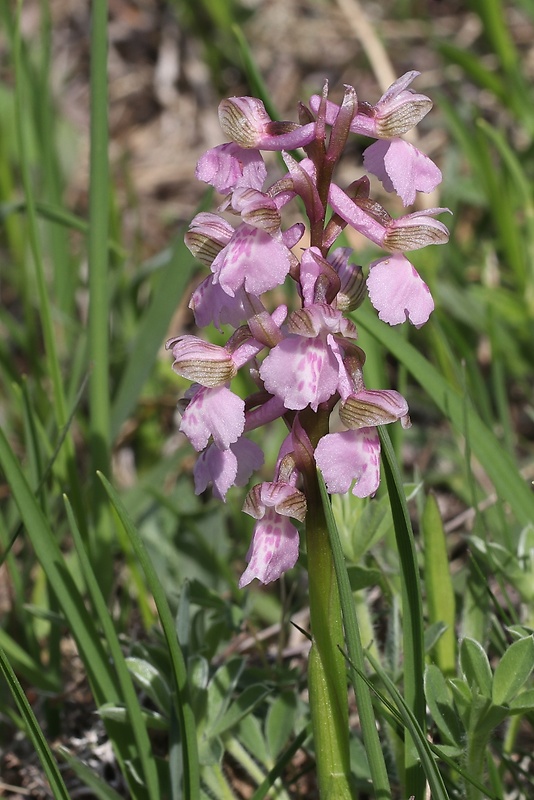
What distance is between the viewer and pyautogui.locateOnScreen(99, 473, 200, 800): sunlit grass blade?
1.38m

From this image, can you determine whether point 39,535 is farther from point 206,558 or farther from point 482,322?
point 482,322

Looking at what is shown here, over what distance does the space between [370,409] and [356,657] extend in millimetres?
345

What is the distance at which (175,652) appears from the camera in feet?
4.71

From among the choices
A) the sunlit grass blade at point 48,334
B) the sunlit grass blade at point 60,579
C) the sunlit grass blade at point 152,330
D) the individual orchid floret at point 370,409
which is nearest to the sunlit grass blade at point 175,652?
the sunlit grass blade at point 60,579

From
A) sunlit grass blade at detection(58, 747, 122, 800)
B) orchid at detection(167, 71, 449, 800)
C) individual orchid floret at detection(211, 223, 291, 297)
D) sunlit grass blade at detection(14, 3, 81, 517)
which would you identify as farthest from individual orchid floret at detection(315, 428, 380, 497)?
sunlit grass blade at detection(14, 3, 81, 517)

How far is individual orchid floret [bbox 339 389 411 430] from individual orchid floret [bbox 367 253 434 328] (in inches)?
4.2

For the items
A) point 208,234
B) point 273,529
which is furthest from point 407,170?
point 273,529

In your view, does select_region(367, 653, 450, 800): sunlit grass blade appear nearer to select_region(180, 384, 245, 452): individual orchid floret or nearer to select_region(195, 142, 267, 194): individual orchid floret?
select_region(180, 384, 245, 452): individual orchid floret

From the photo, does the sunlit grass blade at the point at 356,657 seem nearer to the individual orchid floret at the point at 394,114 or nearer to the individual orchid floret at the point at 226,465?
the individual orchid floret at the point at 226,465

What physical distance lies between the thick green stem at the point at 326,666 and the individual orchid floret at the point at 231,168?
0.43 m

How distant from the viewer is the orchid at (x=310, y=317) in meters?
1.25

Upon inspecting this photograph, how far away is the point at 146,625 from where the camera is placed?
2287mm

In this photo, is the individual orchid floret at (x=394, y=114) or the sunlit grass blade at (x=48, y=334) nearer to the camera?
the individual orchid floret at (x=394, y=114)

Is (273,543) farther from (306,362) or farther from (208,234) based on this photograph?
(208,234)
